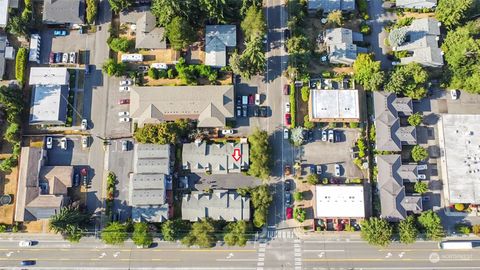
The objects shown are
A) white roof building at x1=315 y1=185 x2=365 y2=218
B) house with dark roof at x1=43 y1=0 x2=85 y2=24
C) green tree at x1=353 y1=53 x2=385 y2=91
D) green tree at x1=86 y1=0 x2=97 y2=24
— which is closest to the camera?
white roof building at x1=315 y1=185 x2=365 y2=218

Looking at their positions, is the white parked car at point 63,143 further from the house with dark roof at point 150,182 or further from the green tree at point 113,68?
the green tree at point 113,68

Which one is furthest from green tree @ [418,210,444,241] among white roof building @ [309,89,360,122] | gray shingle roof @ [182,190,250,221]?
gray shingle roof @ [182,190,250,221]

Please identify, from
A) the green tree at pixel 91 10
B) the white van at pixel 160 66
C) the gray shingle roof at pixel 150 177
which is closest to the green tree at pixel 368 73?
the white van at pixel 160 66

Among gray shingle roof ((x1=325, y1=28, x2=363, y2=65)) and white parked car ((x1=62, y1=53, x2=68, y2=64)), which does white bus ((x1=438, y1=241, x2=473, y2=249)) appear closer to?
gray shingle roof ((x1=325, y1=28, x2=363, y2=65))

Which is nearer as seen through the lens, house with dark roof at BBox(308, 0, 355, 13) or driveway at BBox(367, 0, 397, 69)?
house with dark roof at BBox(308, 0, 355, 13)

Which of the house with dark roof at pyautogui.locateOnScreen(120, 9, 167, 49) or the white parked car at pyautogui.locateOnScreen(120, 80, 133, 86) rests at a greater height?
the house with dark roof at pyautogui.locateOnScreen(120, 9, 167, 49)
